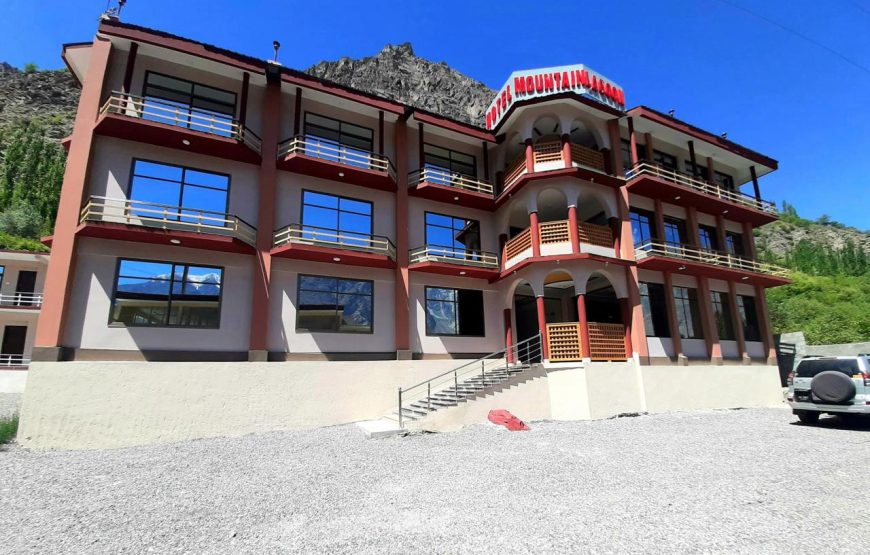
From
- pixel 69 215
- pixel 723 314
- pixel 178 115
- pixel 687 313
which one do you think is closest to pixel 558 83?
pixel 687 313

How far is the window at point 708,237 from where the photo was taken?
2109 cm

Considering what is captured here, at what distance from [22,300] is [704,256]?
4408 centimetres

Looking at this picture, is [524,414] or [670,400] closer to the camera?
[524,414]

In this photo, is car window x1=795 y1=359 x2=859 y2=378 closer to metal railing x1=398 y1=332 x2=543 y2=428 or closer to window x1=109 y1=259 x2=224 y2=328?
metal railing x1=398 y1=332 x2=543 y2=428

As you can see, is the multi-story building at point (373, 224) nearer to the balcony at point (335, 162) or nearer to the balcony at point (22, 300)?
the balcony at point (335, 162)

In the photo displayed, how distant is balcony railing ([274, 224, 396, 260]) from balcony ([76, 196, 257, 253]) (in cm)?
135

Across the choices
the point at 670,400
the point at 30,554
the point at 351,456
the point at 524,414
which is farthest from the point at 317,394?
the point at 670,400

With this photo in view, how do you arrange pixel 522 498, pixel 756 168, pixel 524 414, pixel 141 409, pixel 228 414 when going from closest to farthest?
pixel 522 498 → pixel 141 409 → pixel 228 414 → pixel 524 414 → pixel 756 168

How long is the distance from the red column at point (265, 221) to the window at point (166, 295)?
1317mm

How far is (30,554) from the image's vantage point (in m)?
4.76

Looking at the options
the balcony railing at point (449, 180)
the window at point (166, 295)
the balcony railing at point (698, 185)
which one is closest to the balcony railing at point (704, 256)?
the balcony railing at point (698, 185)

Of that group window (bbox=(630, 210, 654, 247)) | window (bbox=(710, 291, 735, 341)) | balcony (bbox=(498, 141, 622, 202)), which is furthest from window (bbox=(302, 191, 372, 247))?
window (bbox=(710, 291, 735, 341))

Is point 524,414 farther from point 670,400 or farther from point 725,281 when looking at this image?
point 725,281

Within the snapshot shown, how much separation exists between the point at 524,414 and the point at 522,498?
27.4 feet
